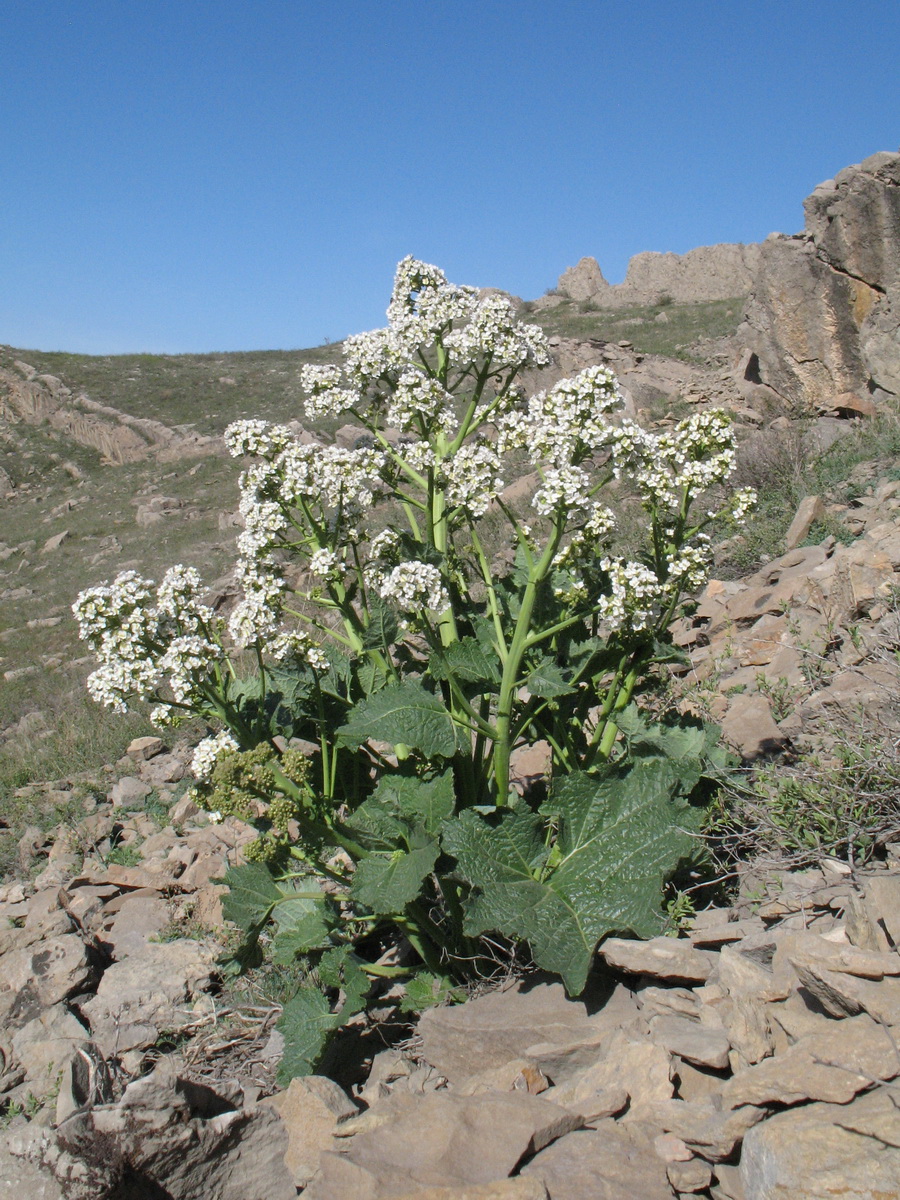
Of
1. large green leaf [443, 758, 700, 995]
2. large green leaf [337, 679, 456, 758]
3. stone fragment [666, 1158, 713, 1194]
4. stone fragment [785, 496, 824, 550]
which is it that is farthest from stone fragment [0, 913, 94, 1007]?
stone fragment [785, 496, 824, 550]

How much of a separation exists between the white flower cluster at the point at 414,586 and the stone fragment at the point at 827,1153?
179cm

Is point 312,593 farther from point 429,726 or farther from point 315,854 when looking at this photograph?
point 315,854

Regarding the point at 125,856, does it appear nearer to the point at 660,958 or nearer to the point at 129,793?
the point at 129,793

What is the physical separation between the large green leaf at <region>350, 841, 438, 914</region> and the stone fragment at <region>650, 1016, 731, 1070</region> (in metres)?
0.92

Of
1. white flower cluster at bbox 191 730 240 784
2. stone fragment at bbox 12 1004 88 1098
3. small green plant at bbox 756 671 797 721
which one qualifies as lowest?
stone fragment at bbox 12 1004 88 1098

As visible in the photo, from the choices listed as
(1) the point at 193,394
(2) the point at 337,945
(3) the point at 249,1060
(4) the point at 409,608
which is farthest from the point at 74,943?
(1) the point at 193,394

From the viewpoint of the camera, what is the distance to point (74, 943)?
4.26m

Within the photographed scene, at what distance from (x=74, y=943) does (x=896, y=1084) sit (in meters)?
3.89

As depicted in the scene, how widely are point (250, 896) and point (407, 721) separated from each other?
107 cm

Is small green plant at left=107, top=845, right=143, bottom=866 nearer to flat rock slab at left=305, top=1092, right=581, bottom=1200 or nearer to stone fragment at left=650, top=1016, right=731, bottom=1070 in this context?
flat rock slab at left=305, top=1092, right=581, bottom=1200

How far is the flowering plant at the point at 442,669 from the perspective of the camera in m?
2.94

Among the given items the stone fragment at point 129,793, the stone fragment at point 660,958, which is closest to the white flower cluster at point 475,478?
the stone fragment at point 660,958

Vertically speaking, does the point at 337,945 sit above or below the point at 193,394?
below

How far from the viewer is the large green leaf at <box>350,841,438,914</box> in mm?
2828
